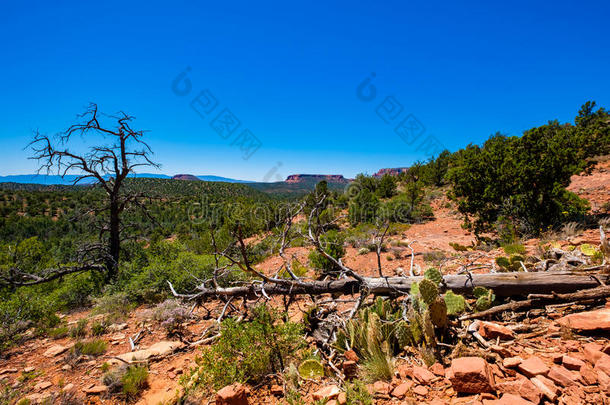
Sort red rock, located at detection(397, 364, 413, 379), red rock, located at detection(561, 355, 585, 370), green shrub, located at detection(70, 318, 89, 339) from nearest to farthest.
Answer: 1. red rock, located at detection(561, 355, 585, 370)
2. red rock, located at detection(397, 364, 413, 379)
3. green shrub, located at detection(70, 318, 89, 339)

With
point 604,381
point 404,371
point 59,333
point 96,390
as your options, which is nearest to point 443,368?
point 404,371

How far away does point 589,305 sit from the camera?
9.14ft

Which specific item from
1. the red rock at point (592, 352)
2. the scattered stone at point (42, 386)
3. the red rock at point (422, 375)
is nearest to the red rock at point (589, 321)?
the red rock at point (592, 352)

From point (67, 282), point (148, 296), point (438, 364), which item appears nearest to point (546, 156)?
point (438, 364)

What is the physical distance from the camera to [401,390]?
221 cm

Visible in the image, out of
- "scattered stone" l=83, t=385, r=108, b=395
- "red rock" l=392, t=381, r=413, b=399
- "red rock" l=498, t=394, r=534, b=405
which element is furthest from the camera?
"scattered stone" l=83, t=385, r=108, b=395

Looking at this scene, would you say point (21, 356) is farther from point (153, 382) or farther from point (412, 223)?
point (412, 223)

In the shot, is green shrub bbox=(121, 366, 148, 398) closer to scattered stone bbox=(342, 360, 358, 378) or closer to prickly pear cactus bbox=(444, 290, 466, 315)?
scattered stone bbox=(342, 360, 358, 378)

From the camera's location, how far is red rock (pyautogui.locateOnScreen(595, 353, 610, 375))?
1.79 m

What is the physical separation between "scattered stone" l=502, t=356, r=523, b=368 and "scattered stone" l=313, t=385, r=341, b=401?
1.46 meters

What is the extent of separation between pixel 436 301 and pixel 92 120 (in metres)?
7.88

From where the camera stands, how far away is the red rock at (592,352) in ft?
6.33

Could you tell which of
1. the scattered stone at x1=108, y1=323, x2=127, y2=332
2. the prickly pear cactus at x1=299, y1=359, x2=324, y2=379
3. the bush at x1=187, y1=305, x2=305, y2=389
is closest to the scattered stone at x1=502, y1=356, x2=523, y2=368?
the prickly pear cactus at x1=299, y1=359, x2=324, y2=379

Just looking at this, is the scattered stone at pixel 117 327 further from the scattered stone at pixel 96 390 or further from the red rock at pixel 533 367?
the red rock at pixel 533 367
